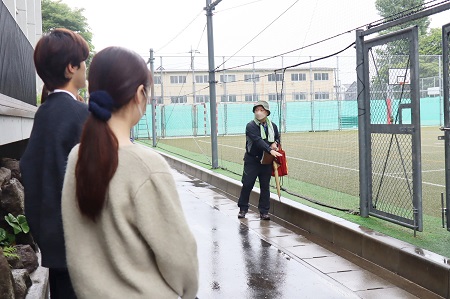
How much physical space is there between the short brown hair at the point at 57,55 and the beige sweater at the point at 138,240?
89 cm

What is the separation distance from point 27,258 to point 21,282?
76 cm

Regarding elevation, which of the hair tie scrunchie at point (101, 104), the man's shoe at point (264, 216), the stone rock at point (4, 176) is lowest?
the man's shoe at point (264, 216)

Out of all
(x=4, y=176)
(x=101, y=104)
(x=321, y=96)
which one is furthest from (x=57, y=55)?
(x=321, y=96)

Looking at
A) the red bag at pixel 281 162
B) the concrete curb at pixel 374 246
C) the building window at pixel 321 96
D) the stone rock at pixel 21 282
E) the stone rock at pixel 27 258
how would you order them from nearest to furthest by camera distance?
the stone rock at pixel 21 282
the stone rock at pixel 27 258
the concrete curb at pixel 374 246
the red bag at pixel 281 162
the building window at pixel 321 96

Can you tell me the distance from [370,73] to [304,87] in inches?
1007

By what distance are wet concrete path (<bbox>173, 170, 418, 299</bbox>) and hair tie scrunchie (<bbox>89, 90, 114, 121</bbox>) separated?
366 centimetres

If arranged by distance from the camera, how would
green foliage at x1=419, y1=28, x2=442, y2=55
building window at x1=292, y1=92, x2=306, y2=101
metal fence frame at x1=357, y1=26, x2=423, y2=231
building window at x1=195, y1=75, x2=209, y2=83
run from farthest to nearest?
building window at x1=195, y1=75, x2=209, y2=83 → green foliage at x1=419, y1=28, x2=442, y2=55 → building window at x1=292, y1=92, x2=306, y2=101 → metal fence frame at x1=357, y1=26, x2=423, y2=231

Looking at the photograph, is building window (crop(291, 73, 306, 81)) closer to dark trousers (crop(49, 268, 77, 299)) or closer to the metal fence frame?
the metal fence frame

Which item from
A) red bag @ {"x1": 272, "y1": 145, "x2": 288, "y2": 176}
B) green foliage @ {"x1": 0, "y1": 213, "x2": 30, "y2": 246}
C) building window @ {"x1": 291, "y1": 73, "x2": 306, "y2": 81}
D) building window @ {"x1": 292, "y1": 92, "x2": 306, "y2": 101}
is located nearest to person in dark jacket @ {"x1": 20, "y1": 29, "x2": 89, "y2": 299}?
green foliage @ {"x1": 0, "y1": 213, "x2": 30, "y2": 246}

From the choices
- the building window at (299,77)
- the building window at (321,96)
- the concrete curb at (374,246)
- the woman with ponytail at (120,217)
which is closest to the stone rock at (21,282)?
the woman with ponytail at (120,217)

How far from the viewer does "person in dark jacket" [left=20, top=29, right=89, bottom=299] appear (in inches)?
85.7

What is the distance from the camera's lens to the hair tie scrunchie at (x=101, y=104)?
1721mm

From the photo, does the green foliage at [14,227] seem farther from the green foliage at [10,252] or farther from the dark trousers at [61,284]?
the dark trousers at [61,284]

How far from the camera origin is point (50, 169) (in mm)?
2195
